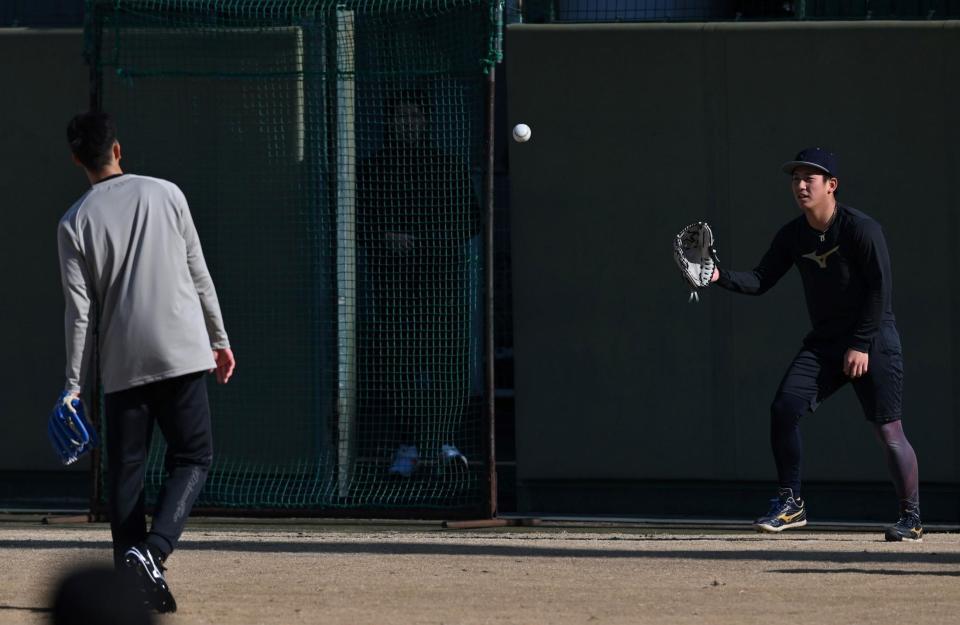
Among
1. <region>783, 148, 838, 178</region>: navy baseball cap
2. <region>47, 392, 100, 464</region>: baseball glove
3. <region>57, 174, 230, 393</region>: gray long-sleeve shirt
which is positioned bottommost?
<region>47, 392, 100, 464</region>: baseball glove

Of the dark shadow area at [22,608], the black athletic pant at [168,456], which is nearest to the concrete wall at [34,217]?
the dark shadow area at [22,608]

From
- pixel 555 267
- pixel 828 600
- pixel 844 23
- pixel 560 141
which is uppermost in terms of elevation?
pixel 844 23

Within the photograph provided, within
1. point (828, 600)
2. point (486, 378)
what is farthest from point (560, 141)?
point (828, 600)

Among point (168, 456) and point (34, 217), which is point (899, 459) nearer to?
point (168, 456)

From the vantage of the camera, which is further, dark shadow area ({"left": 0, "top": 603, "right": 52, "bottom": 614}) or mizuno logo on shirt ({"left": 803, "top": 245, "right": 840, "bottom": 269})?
mizuno logo on shirt ({"left": 803, "top": 245, "right": 840, "bottom": 269})

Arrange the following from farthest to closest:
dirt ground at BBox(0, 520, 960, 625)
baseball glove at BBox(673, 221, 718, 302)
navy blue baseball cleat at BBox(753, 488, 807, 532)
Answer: baseball glove at BBox(673, 221, 718, 302), navy blue baseball cleat at BBox(753, 488, 807, 532), dirt ground at BBox(0, 520, 960, 625)

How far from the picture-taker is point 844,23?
953 centimetres

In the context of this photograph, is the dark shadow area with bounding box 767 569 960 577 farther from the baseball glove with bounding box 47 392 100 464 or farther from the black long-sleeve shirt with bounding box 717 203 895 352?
the baseball glove with bounding box 47 392 100 464

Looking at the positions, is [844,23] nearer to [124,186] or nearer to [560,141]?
[560,141]

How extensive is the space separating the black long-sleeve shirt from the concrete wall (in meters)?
4.41

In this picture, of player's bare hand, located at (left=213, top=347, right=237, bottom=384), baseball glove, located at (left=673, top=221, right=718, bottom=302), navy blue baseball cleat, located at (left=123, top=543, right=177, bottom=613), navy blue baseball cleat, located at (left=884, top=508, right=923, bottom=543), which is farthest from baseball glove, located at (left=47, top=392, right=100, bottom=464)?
navy blue baseball cleat, located at (left=884, top=508, right=923, bottom=543)

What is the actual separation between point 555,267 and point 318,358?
154 cm

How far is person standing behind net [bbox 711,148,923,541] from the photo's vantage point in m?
7.86

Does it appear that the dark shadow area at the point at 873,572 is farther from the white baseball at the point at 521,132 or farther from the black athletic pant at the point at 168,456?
the white baseball at the point at 521,132
